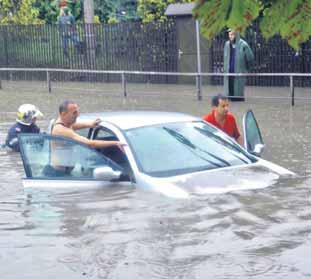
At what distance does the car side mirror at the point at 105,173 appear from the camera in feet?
27.7

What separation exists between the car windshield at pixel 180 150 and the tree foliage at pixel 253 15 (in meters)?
4.34

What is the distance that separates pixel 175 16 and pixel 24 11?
8.59 metres

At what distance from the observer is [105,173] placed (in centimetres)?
845

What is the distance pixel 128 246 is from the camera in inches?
279

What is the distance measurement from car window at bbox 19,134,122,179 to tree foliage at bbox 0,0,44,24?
21.2 metres

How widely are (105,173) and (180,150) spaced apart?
2.76ft

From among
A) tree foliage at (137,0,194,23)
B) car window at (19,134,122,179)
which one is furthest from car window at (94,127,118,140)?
tree foliage at (137,0,194,23)

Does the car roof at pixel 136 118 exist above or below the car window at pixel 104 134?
above

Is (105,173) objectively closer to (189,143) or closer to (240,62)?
(189,143)

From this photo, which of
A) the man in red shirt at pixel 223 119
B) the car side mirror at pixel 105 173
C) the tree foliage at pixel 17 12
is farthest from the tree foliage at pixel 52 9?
the car side mirror at pixel 105 173

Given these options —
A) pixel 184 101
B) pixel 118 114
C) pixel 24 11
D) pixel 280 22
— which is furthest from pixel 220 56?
pixel 280 22

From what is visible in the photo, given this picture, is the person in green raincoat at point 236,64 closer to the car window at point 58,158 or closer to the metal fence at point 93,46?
the metal fence at point 93,46

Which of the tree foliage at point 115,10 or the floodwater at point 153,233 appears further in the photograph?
the tree foliage at point 115,10

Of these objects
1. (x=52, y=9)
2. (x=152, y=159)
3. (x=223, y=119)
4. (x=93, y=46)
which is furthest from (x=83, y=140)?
(x=52, y=9)
